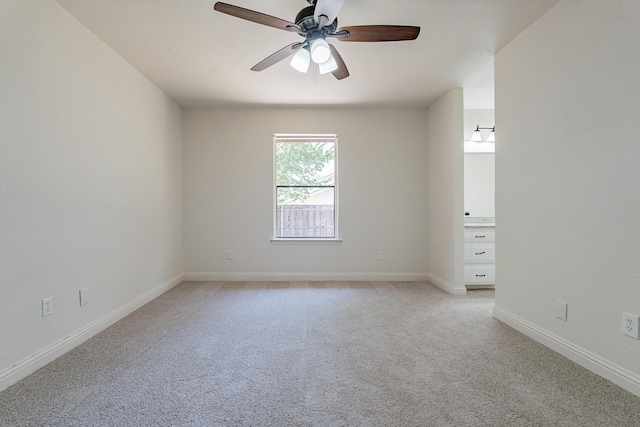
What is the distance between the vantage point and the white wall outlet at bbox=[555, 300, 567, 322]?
2.11 metres

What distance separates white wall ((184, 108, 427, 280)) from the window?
0.15m

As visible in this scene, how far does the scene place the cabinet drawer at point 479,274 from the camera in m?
3.87

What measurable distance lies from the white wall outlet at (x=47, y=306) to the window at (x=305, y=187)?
2.69 meters

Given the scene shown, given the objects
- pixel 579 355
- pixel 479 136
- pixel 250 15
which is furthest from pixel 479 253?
pixel 250 15

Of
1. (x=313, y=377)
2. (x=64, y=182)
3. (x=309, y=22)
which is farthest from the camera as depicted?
(x=64, y=182)

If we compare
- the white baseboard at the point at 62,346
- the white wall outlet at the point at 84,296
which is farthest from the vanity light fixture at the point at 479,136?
the white wall outlet at the point at 84,296

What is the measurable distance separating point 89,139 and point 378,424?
2823mm

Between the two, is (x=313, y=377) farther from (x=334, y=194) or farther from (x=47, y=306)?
(x=334, y=194)

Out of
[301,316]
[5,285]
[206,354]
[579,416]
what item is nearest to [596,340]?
[579,416]

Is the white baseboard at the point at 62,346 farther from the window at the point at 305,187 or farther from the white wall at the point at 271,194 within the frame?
the window at the point at 305,187

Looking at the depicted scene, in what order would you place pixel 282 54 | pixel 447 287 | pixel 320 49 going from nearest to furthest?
1. pixel 320 49
2. pixel 282 54
3. pixel 447 287

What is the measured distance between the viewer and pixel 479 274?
388cm

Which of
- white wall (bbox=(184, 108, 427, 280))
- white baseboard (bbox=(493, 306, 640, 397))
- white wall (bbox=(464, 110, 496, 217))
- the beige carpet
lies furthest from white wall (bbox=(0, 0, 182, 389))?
white wall (bbox=(464, 110, 496, 217))

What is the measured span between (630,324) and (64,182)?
3635 millimetres
